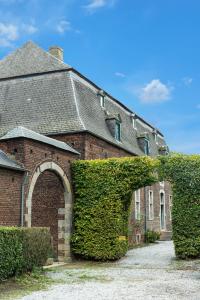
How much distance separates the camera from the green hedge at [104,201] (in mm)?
17828

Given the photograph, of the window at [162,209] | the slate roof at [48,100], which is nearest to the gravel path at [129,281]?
the slate roof at [48,100]

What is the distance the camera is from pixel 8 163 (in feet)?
48.3

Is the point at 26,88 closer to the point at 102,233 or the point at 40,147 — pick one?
the point at 40,147

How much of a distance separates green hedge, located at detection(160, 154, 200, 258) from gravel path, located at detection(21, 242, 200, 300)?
864 millimetres

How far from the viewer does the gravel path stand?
9.92m

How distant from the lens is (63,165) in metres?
18.0

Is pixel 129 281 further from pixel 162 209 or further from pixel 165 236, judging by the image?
pixel 162 209

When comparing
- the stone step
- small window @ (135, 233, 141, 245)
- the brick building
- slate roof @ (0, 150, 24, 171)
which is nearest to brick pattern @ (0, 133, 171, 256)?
the brick building

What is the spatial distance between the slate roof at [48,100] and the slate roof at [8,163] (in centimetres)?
482

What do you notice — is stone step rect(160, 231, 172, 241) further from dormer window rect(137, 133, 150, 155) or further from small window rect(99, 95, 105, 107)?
small window rect(99, 95, 105, 107)

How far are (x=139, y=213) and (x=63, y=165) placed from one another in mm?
10054

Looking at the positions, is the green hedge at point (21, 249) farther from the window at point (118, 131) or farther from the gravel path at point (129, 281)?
the window at point (118, 131)

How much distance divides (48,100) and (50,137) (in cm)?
217

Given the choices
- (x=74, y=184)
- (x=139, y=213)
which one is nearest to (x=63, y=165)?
(x=74, y=184)
